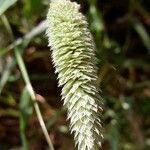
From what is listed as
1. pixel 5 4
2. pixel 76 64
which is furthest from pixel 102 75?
pixel 76 64

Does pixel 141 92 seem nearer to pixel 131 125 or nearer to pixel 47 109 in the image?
pixel 131 125

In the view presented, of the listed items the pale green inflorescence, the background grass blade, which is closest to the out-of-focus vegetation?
the background grass blade

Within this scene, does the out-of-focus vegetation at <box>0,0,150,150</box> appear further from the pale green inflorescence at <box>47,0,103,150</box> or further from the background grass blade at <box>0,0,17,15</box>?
the pale green inflorescence at <box>47,0,103,150</box>

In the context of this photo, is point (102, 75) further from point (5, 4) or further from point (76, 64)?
point (76, 64)

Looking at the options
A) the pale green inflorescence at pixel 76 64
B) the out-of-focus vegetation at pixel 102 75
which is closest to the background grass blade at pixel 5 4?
the pale green inflorescence at pixel 76 64

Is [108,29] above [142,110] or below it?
above

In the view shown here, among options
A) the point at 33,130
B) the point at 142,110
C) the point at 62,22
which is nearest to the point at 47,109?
the point at 33,130
